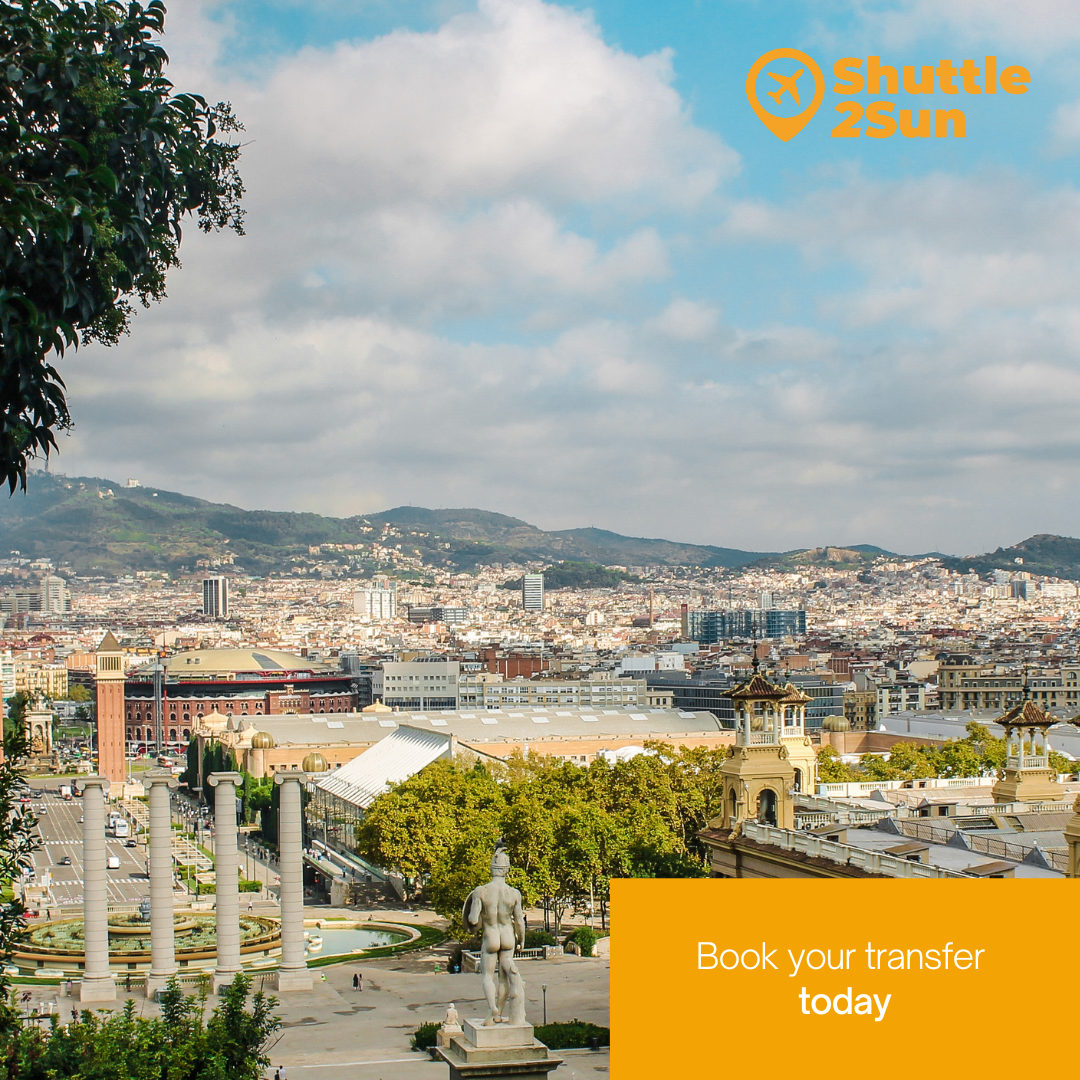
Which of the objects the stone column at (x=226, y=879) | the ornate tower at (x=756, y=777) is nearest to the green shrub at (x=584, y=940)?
the stone column at (x=226, y=879)

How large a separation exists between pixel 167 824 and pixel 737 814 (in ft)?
59.8

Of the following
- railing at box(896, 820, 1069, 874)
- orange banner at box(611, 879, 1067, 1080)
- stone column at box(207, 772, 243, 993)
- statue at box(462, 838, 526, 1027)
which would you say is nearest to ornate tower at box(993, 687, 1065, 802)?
railing at box(896, 820, 1069, 874)

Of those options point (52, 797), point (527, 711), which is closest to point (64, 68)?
point (527, 711)

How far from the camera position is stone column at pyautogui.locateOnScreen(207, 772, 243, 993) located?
3866cm

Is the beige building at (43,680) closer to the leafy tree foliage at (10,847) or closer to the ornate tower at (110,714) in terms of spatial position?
the ornate tower at (110,714)

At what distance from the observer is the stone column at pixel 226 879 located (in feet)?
127

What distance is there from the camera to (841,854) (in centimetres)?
2527

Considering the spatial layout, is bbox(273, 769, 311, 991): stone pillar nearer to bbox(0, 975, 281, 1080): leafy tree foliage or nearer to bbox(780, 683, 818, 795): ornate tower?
bbox(780, 683, 818, 795): ornate tower

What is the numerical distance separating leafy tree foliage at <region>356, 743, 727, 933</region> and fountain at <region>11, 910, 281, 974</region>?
5.49 m

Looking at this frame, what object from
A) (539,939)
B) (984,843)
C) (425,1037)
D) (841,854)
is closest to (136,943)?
(539,939)

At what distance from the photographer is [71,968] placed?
42.9 m

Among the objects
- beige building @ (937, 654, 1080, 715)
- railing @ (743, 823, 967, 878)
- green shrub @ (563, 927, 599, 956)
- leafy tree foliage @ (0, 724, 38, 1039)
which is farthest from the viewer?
beige building @ (937, 654, 1080, 715)

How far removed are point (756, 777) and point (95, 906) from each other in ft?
63.6

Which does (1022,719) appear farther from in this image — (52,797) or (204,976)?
(52,797)
